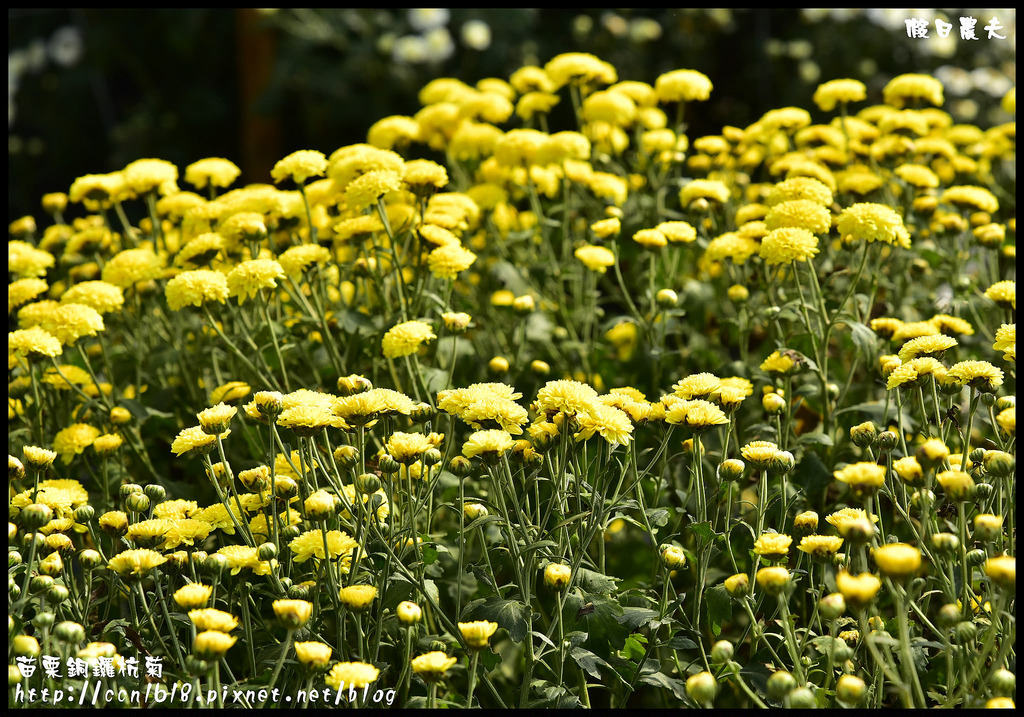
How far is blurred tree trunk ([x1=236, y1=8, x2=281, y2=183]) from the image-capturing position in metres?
5.32

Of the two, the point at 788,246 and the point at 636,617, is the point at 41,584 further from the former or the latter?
the point at 788,246

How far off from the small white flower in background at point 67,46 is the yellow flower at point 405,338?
16.6 feet

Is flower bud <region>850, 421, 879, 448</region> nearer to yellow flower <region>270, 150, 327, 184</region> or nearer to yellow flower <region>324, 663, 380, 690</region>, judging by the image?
yellow flower <region>324, 663, 380, 690</region>

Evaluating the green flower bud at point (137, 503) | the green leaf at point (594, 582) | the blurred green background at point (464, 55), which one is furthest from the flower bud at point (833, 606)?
the blurred green background at point (464, 55)

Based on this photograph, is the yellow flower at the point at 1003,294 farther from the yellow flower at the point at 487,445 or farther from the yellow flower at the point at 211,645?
the yellow flower at the point at 211,645

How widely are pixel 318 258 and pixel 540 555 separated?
91 centimetres

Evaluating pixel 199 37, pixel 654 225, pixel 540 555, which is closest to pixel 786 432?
pixel 540 555

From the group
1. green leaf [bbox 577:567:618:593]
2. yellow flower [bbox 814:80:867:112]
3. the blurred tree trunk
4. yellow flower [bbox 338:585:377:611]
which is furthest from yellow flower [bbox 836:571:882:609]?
the blurred tree trunk

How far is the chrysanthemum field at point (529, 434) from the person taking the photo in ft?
4.58

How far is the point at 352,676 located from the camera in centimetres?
122

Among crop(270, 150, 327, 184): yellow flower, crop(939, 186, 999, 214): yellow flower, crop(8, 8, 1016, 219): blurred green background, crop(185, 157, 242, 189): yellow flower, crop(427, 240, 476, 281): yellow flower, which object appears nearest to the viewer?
crop(427, 240, 476, 281): yellow flower

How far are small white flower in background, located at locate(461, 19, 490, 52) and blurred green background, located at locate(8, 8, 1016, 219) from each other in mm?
11

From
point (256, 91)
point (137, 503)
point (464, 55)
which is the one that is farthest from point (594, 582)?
point (256, 91)

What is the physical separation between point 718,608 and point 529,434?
0.41 metres
